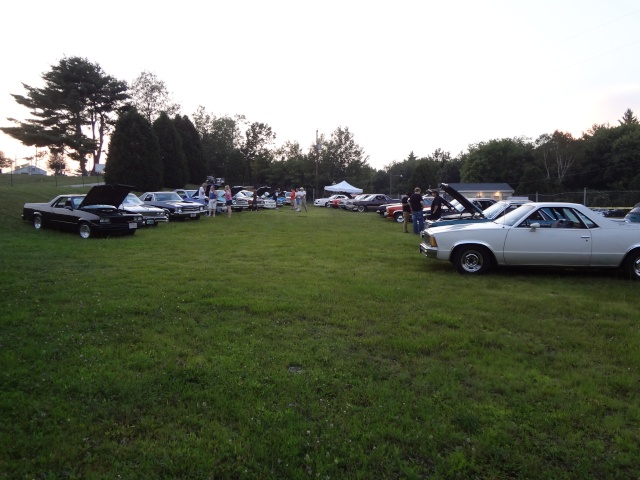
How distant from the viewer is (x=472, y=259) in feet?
30.5

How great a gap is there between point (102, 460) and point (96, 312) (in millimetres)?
3317

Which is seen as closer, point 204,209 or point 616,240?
point 616,240

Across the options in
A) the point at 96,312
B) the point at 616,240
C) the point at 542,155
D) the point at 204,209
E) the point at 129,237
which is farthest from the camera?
the point at 542,155

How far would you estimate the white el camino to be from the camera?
28.7ft

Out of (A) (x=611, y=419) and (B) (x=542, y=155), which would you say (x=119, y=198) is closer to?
(A) (x=611, y=419)

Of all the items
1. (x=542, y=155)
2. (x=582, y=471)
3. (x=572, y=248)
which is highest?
(x=542, y=155)

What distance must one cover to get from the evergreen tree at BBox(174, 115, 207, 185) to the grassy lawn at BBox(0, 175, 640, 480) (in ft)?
138

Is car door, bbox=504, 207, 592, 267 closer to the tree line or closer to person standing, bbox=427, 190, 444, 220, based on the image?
person standing, bbox=427, 190, 444, 220

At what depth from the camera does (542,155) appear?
7419 cm

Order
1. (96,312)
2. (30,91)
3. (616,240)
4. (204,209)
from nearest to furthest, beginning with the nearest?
(96,312), (616,240), (204,209), (30,91)

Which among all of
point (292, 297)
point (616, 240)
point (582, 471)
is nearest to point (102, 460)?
point (582, 471)

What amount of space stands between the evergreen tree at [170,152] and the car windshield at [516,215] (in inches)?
1435

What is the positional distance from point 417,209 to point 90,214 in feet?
36.7

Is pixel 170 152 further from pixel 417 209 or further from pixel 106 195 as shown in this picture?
pixel 417 209
